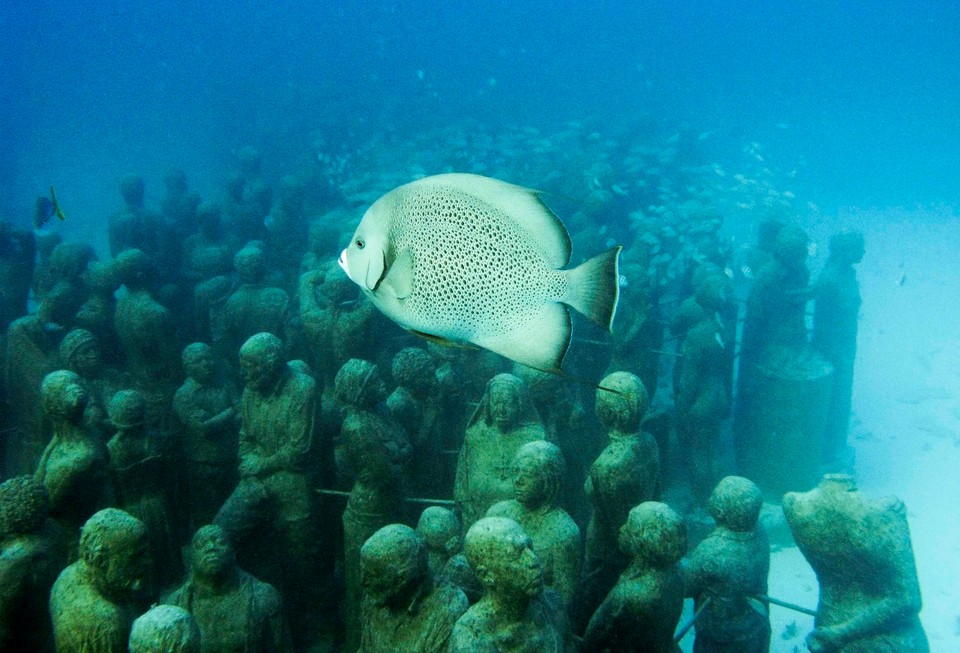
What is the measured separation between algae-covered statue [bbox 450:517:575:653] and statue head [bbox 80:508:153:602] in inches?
60.7

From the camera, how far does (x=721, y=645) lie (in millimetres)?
4047

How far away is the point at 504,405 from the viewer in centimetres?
423

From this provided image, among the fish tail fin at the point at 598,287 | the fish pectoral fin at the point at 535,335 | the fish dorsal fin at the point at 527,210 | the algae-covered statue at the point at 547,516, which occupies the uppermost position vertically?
the fish dorsal fin at the point at 527,210

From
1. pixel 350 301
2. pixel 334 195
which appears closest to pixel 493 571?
pixel 350 301

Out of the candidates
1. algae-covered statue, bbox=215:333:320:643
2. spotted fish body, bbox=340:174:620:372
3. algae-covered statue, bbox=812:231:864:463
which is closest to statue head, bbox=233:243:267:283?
algae-covered statue, bbox=215:333:320:643

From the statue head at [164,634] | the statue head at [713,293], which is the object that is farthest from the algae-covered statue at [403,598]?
the statue head at [713,293]

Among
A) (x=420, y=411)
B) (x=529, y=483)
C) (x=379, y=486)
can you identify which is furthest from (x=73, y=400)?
(x=529, y=483)

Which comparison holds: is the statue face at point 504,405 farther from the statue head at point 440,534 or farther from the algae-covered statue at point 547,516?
the statue head at point 440,534

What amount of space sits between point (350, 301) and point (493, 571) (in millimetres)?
4251

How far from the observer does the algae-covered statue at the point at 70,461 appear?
11.9 feet

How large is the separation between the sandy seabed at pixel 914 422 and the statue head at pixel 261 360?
5.17 meters

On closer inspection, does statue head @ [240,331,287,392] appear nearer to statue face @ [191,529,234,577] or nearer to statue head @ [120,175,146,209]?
statue face @ [191,529,234,577]

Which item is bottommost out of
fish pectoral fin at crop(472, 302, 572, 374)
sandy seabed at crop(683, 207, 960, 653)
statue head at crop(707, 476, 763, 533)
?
sandy seabed at crop(683, 207, 960, 653)

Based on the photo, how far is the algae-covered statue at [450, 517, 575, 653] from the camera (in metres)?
2.36
